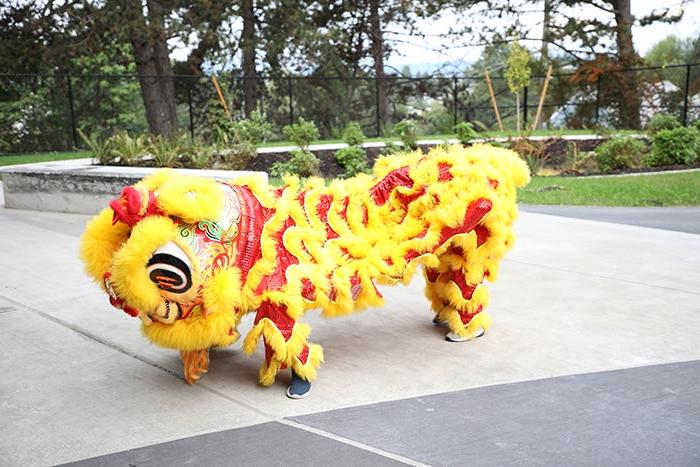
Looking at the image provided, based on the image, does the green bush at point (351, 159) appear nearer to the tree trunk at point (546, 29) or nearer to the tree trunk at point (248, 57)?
the tree trunk at point (248, 57)

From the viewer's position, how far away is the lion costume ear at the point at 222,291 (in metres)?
3.61

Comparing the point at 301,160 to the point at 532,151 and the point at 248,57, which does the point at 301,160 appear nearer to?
the point at 532,151

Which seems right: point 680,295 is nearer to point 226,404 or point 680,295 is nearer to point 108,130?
point 226,404

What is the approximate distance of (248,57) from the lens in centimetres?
2312

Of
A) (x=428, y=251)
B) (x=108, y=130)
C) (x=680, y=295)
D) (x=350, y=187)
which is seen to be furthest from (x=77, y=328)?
(x=108, y=130)

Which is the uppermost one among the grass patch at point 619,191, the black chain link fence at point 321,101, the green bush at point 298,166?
the black chain link fence at point 321,101

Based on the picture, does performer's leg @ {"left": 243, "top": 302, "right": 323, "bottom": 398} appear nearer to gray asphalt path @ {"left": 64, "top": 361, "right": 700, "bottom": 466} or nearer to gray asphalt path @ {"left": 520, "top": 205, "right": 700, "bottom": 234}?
gray asphalt path @ {"left": 64, "top": 361, "right": 700, "bottom": 466}

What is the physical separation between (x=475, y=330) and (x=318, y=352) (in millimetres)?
1226

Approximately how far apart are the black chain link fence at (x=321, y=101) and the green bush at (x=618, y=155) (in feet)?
23.8

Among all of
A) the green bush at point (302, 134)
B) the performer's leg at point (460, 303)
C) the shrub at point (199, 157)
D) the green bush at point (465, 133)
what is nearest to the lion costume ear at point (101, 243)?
the performer's leg at point (460, 303)

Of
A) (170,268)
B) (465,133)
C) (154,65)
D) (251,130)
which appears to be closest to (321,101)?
(154,65)

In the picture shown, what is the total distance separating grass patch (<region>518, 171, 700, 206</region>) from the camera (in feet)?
33.2

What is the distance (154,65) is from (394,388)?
58.8 feet

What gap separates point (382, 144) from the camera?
1524 cm
